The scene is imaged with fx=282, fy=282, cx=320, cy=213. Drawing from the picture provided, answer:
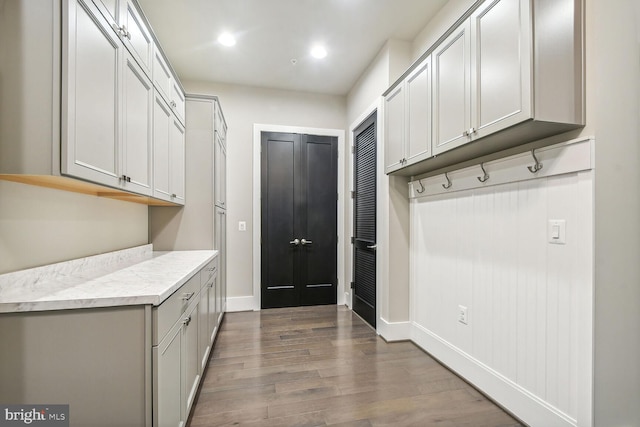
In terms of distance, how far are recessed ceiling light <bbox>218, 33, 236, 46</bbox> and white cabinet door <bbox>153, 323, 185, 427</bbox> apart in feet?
8.68

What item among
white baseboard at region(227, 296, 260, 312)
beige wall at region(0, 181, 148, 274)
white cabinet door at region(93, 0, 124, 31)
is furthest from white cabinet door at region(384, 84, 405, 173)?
white baseboard at region(227, 296, 260, 312)

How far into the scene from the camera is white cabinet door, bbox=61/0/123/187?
1.09m

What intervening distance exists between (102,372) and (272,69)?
3.28 meters

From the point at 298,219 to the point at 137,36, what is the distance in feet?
8.46

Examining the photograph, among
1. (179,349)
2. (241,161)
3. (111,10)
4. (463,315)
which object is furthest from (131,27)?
(463,315)

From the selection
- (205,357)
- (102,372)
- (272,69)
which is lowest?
(205,357)

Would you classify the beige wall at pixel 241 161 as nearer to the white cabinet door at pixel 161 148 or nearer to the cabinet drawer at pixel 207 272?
the cabinet drawer at pixel 207 272

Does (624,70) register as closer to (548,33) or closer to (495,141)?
(548,33)

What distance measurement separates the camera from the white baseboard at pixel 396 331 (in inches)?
109

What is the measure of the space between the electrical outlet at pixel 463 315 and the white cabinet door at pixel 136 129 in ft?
7.85

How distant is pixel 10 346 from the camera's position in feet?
3.33

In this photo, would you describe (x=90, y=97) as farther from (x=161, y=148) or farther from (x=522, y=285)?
(x=522, y=285)

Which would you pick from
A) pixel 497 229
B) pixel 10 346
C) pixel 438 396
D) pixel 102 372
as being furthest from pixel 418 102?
pixel 10 346

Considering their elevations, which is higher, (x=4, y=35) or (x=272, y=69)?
(x=272, y=69)
